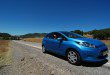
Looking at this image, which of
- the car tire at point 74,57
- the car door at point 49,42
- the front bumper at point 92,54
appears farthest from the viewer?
the car door at point 49,42

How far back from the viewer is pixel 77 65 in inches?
298

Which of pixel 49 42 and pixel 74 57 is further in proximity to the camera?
pixel 49 42

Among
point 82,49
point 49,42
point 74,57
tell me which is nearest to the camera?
point 82,49

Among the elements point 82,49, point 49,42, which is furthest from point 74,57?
point 49,42

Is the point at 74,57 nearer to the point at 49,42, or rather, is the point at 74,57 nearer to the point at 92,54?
the point at 92,54

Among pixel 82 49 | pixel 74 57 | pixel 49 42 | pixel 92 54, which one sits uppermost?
pixel 49 42

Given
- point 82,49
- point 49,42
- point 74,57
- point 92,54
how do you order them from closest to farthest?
1. point 92,54
2. point 82,49
3. point 74,57
4. point 49,42

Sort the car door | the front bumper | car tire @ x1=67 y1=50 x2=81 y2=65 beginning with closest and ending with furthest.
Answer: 1. the front bumper
2. car tire @ x1=67 y1=50 x2=81 y2=65
3. the car door

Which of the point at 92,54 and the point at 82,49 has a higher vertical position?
the point at 82,49

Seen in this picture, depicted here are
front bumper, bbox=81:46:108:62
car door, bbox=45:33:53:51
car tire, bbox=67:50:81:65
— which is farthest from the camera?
car door, bbox=45:33:53:51

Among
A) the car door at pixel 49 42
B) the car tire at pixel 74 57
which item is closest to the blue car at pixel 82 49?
the car tire at pixel 74 57

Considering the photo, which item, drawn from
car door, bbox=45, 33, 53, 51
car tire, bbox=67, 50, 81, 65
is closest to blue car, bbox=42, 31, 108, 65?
car tire, bbox=67, 50, 81, 65

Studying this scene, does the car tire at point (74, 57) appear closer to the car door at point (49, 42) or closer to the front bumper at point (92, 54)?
the front bumper at point (92, 54)

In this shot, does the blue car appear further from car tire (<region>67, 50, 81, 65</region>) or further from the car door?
the car door
